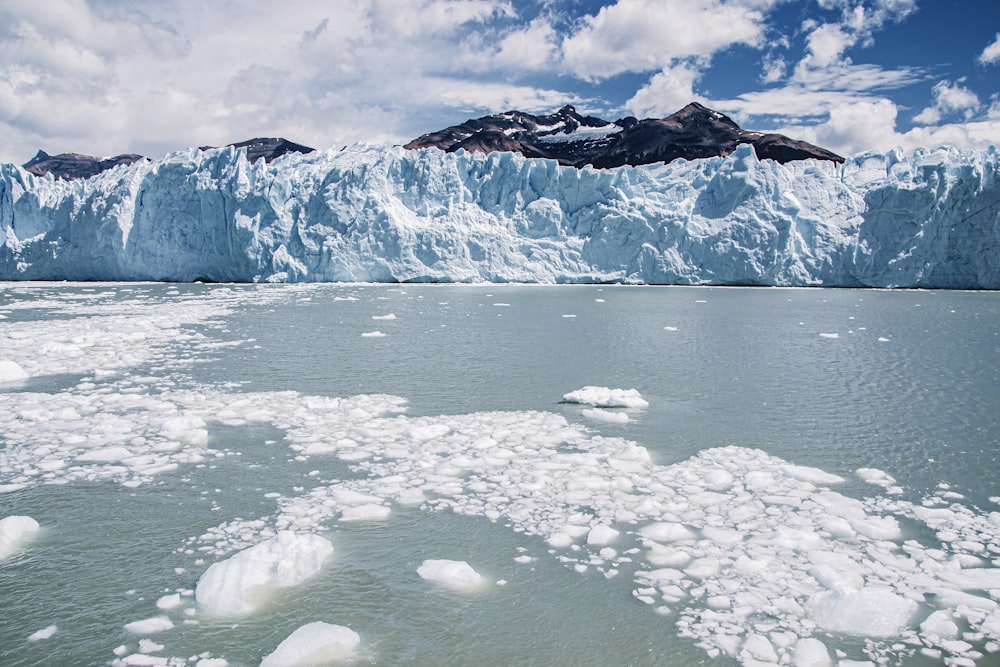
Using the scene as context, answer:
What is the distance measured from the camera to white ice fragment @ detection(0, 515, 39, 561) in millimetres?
3403

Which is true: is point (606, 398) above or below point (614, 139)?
below

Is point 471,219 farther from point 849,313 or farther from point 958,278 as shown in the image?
point 958,278

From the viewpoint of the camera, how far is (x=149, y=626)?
8.94ft

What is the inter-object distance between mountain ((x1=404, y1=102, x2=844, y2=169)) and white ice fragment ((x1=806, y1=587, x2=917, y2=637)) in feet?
166

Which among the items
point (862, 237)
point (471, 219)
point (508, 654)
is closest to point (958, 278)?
point (862, 237)

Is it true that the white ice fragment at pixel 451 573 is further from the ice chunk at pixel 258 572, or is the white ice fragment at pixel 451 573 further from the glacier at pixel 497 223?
the glacier at pixel 497 223

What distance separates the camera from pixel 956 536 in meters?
3.64

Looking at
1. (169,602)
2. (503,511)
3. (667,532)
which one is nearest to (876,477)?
(667,532)

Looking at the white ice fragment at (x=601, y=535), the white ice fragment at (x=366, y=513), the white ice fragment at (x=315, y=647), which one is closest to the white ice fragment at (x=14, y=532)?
the white ice fragment at (x=366, y=513)

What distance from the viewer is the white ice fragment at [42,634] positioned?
265 cm

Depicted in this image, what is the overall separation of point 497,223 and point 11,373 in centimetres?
2516

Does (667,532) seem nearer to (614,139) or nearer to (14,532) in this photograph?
(14,532)

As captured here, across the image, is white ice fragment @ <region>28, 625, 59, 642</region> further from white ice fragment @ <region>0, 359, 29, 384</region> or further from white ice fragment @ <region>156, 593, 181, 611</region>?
white ice fragment @ <region>0, 359, 29, 384</region>

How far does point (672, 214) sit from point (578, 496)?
1074 inches
